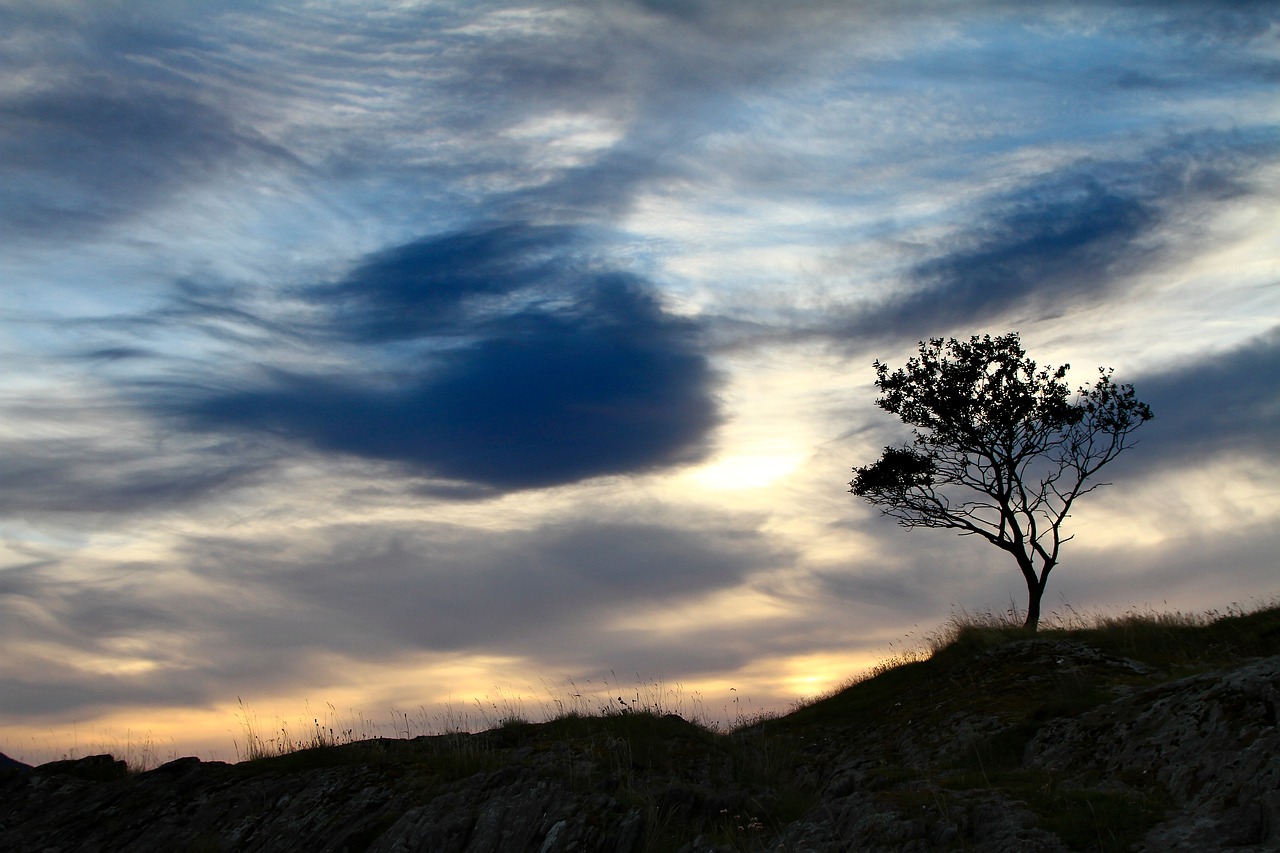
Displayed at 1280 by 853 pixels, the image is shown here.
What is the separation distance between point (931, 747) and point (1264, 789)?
32.8ft

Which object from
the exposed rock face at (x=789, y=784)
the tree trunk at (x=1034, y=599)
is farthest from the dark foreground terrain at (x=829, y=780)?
the tree trunk at (x=1034, y=599)

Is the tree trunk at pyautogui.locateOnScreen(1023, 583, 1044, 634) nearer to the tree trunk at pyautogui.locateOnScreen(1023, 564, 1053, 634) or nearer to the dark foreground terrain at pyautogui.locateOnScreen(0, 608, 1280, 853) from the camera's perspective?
the tree trunk at pyautogui.locateOnScreen(1023, 564, 1053, 634)

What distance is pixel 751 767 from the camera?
17406 mm

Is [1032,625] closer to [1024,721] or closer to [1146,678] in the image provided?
[1146,678]

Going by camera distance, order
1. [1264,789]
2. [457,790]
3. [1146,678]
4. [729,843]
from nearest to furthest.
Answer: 1. [1264,789]
2. [729,843]
3. [457,790]
4. [1146,678]

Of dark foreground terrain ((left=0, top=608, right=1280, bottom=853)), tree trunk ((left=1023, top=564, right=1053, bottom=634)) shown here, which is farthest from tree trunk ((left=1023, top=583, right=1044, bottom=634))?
dark foreground terrain ((left=0, top=608, right=1280, bottom=853))

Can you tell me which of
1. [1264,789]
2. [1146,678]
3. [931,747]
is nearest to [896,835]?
[1264,789]

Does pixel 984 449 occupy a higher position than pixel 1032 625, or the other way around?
pixel 984 449

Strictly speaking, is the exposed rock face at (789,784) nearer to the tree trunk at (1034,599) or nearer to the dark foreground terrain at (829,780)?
the dark foreground terrain at (829,780)

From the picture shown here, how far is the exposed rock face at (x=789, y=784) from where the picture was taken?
9.78 meters

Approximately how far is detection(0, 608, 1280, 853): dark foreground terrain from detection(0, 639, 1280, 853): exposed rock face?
0.04 meters

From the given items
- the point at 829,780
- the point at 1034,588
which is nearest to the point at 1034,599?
the point at 1034,588

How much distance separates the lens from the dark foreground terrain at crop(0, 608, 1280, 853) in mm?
9828

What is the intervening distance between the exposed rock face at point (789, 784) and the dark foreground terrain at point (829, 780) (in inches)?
1.5
